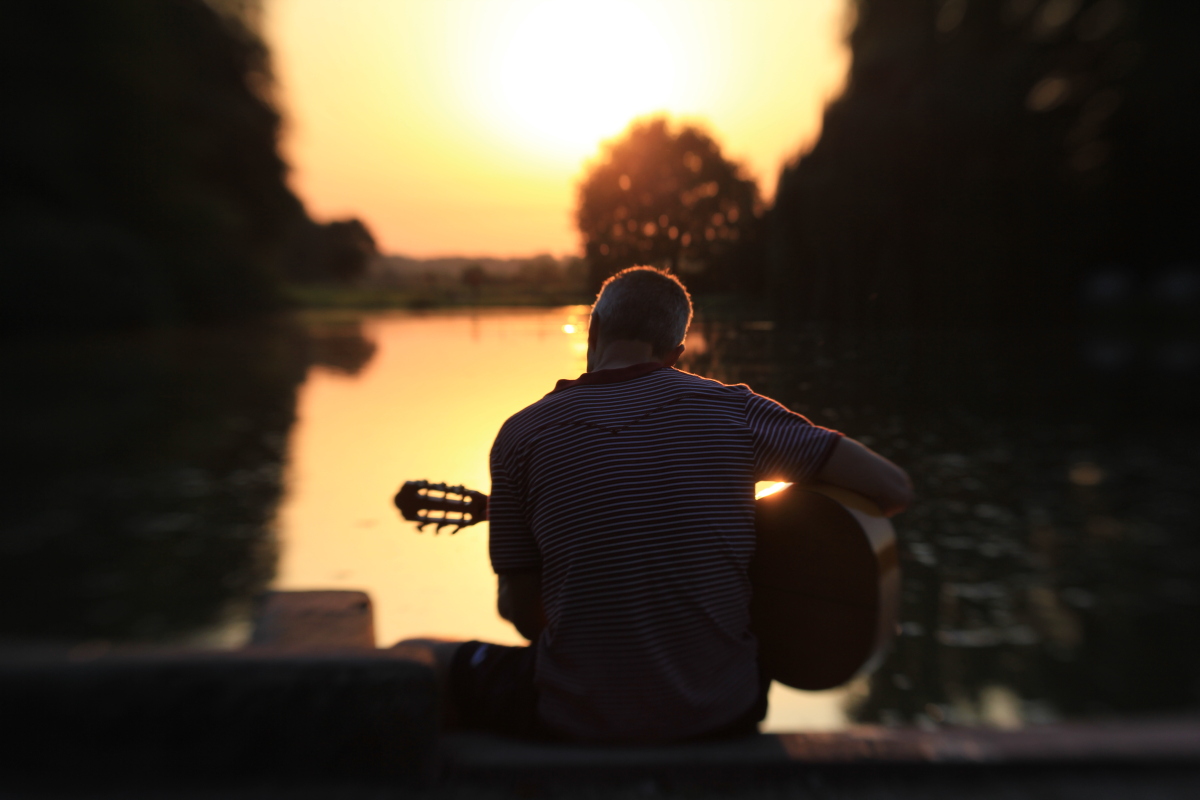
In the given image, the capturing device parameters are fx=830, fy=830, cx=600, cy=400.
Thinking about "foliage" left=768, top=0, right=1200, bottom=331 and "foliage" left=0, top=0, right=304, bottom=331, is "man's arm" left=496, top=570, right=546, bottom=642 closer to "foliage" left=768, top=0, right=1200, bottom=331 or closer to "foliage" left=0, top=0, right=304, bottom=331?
"foliage" left=768, top=0, right=1200, bottom=331

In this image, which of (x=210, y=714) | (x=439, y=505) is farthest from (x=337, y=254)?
(x=210, y=714)

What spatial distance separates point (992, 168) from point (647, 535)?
999cm

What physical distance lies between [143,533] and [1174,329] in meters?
27.6

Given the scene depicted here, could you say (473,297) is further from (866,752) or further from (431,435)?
(866,752)

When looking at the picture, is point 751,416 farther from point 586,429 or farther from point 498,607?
point 498,607

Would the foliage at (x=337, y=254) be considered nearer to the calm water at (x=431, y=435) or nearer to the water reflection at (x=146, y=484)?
the calm water at (x=431, y=435)

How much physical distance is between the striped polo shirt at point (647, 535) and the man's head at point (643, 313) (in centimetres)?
15

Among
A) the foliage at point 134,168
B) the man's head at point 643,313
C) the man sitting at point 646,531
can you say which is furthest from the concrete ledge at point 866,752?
the foliage at point 134,168

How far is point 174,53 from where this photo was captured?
23.9m

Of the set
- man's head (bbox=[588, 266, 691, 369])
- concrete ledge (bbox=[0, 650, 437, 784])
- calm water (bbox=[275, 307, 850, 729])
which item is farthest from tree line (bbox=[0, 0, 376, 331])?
concrete ledge (bbox=[0, 650, 437, 784])

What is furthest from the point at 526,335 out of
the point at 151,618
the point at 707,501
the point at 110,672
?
the point at 151,618

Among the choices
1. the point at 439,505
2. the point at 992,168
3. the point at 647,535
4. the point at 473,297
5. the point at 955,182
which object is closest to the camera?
the point at 647,535

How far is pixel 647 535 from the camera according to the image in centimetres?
170

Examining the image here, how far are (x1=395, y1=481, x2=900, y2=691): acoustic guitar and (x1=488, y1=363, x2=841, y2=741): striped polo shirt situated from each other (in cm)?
15
